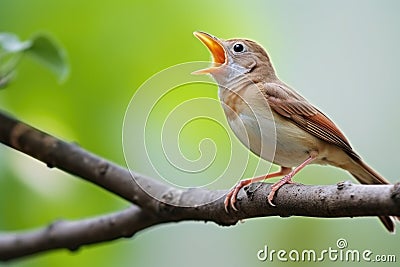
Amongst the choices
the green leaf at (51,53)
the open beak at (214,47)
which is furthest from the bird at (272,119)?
the green leaf at (51,53)

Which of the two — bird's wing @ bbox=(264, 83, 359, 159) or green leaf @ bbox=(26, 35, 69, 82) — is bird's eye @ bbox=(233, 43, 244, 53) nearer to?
bird's wing @ bbox=(264, 83, 359, 159)

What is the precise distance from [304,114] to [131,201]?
239 mm

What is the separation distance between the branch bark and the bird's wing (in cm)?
10

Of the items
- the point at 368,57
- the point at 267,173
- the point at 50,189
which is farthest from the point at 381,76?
the point at 50,189

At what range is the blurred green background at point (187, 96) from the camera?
87 centimetres

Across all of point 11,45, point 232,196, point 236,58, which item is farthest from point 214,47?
point 11,45

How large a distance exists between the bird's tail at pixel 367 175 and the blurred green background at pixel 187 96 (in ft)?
0.33

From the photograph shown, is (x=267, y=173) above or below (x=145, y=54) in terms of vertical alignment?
below

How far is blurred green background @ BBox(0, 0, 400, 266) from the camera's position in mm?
873

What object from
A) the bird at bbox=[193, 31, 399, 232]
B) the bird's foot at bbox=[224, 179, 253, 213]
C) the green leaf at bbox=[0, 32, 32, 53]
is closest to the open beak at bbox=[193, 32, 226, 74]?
the bird at bbox=[193, 31, 399, 232]

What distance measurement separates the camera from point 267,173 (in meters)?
0.73

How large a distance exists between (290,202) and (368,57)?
0.42 m

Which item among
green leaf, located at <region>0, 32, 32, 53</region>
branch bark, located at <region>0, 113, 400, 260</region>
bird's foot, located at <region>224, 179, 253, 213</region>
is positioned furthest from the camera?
green leaf, located at <region>0, 32, 32, 53</region>

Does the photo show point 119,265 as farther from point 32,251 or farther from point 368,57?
point 368,57
